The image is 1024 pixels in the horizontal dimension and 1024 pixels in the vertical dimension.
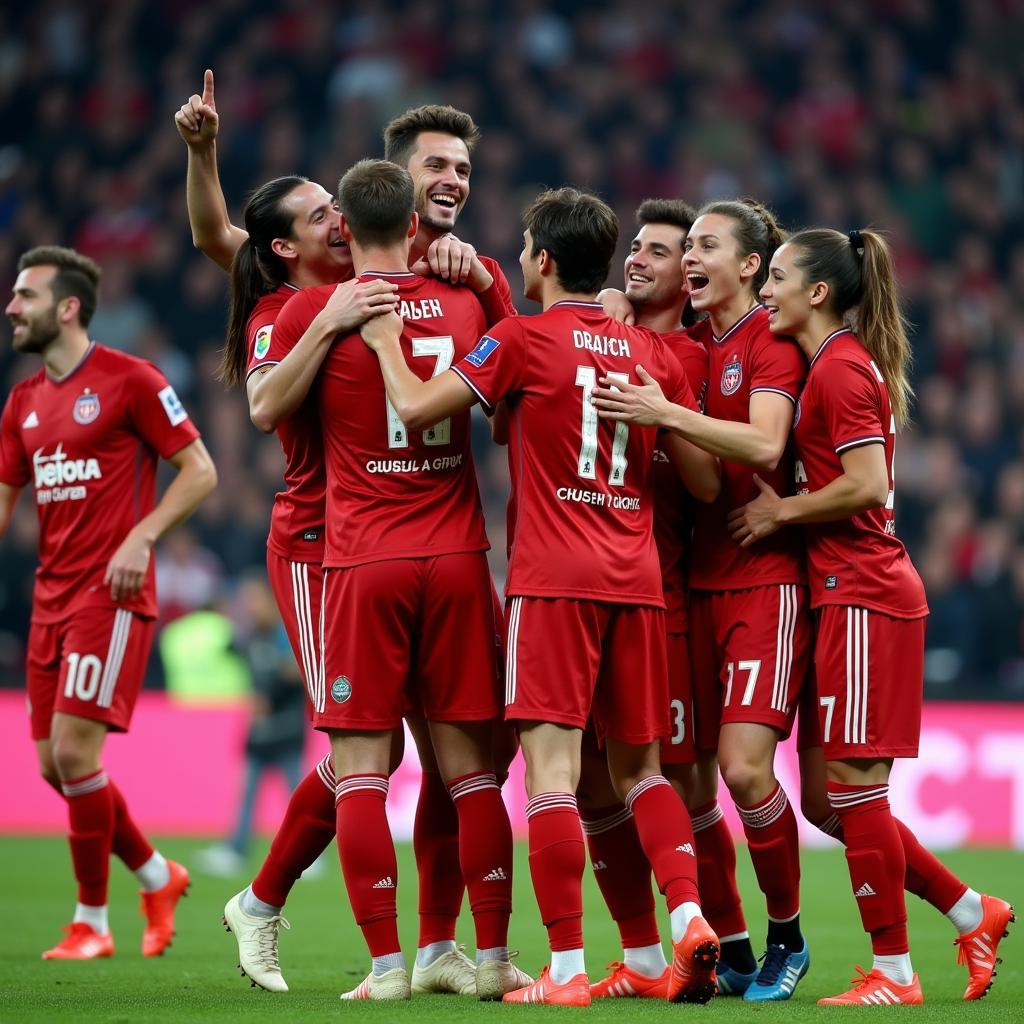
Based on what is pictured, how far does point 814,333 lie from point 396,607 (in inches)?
66.3

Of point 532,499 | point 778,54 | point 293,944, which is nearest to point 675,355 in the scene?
point 532,499

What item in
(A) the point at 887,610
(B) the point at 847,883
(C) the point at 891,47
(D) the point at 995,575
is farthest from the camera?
(C) the point at 891,47

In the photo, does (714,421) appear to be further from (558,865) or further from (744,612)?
(558,865)

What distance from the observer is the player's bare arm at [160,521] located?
6.63 metres

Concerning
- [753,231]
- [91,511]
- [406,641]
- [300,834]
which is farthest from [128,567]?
[753,231]

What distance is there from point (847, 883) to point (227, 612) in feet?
18.3

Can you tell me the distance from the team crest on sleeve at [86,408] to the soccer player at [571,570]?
211 cm

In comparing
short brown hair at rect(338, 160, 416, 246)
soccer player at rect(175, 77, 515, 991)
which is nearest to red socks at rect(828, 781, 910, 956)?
soccer player at rect(175, 77, 515, 991)

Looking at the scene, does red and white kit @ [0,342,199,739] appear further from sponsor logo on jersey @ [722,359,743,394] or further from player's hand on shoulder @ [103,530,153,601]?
sponsor logo on jersey @ [722,359,743,394]

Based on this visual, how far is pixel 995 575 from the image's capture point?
13.1m

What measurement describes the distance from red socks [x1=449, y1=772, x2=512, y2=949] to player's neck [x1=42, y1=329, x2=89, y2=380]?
111 inches

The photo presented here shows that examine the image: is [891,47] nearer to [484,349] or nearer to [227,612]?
[227,612]

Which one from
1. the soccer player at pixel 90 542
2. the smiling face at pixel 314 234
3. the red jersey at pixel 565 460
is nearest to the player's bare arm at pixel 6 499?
the soccer player at pixel 90 542

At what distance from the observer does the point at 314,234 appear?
5770mm
